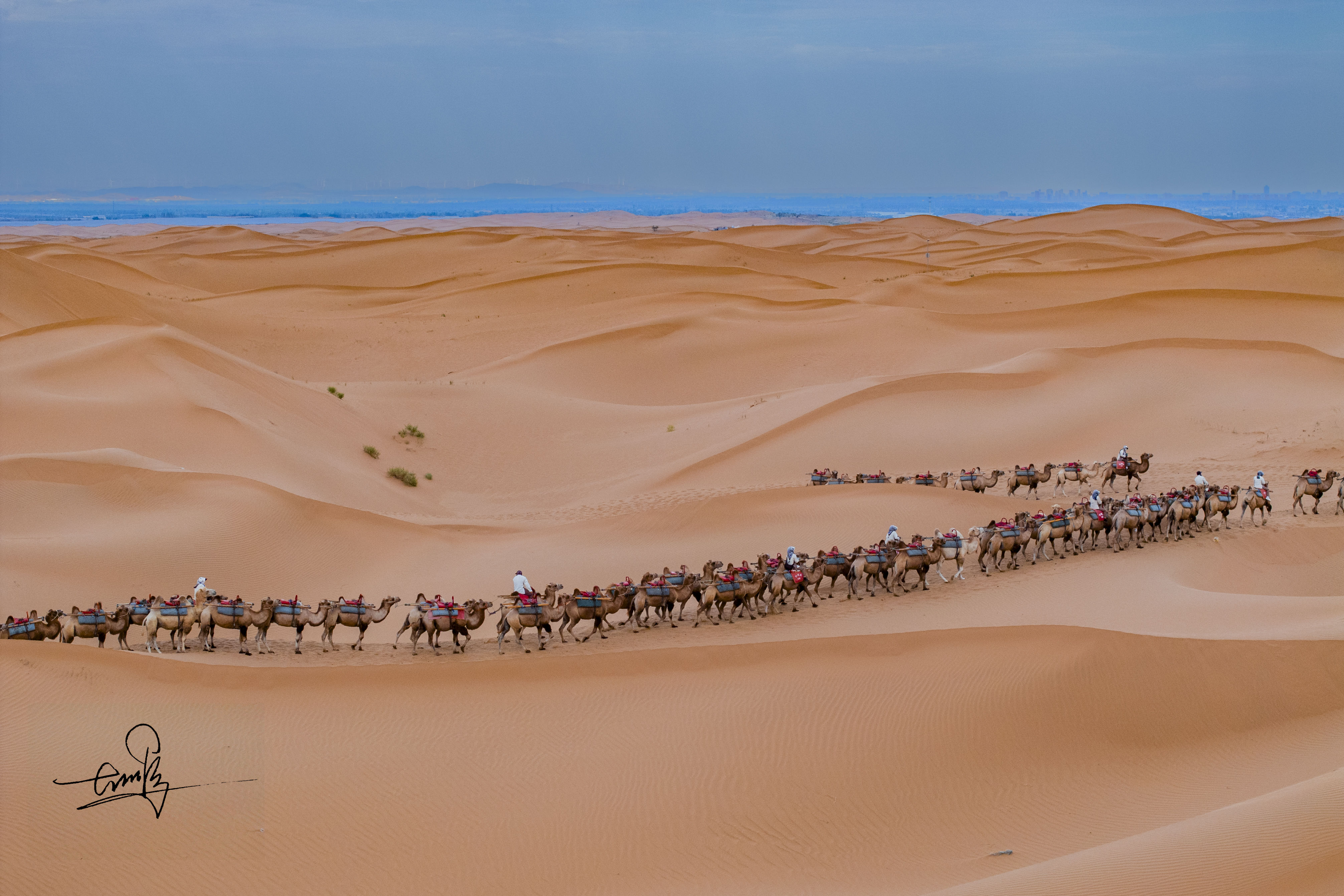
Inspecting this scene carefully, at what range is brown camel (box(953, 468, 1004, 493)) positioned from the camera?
21.4 metres

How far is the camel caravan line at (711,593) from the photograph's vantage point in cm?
1344

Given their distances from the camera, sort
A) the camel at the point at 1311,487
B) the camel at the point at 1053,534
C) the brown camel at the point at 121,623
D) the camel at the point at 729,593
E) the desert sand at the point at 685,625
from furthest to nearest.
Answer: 1. the camel at the point at 1311,487
2. the camel at the point at 1053,534
3. the camel at the point at 729,593
4. the brown camel at the point at 121,623
5. the desert sand at the point at 685,625

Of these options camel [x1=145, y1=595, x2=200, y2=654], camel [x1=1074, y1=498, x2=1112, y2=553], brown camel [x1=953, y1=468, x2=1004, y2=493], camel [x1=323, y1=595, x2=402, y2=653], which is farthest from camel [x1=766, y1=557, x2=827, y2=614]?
camel [x1=145, y1=595, x2=200, y2=654]

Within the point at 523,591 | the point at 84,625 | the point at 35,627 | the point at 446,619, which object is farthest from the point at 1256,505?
the point at 35,627

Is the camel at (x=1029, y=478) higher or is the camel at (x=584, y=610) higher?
the camel at (x=1029, y=478)

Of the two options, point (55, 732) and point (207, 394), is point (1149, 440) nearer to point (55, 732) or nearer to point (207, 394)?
point (207, 394)

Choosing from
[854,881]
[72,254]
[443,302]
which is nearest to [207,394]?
[854,881]

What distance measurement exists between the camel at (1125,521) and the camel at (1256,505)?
1.38 m

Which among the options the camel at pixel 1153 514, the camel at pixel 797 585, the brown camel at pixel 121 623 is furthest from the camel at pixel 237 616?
the camel at pixel 1153 514

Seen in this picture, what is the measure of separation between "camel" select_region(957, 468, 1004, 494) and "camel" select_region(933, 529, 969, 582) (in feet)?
14.9

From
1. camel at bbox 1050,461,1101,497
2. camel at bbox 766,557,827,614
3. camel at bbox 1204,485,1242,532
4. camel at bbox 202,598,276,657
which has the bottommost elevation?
camel at bbox 766,557,827,614

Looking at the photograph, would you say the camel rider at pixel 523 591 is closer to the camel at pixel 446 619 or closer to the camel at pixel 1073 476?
the camel at pixel 446 619

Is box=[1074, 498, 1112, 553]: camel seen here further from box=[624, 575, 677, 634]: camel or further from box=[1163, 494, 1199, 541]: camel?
Result: box=[624, 575, 677, 634]: camel
